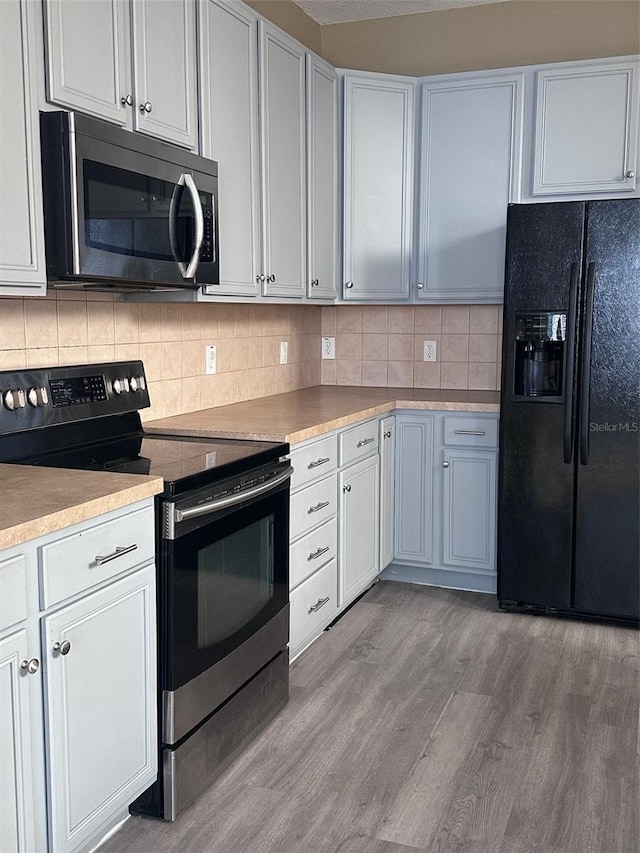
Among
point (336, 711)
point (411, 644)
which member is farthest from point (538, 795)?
point (411, 644)

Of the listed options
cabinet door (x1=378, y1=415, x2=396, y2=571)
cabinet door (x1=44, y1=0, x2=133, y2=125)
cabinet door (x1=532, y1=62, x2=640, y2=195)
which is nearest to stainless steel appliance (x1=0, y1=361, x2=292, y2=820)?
cabinet door (x1=44, y1=0, x2=133, y2=125)

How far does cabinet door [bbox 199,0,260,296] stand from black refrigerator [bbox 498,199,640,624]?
1.08 meters

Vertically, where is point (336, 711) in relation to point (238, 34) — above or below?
below

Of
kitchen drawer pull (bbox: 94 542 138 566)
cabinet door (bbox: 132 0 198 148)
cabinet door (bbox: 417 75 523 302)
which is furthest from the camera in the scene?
cabinet door (bbox: 417 75 523 302)

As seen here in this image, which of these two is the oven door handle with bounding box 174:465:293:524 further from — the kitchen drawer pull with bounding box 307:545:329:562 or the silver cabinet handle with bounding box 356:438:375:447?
the silver cabinet handle with bounding box 356:438:375:447

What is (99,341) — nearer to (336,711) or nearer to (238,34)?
(238,34)

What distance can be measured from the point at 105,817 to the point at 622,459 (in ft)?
7.69

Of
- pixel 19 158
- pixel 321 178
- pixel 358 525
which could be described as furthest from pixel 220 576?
pixel 321 178

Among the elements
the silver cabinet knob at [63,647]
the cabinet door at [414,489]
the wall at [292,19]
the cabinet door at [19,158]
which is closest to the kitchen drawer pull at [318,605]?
the cabinet door at [414,489]

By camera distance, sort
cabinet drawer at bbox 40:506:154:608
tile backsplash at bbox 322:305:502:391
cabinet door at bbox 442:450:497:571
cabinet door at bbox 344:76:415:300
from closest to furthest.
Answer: cabinet drawer at bbox 40:506:154:608
cabinet door at bbox 442:450:497:571
cabinet door at bbox 344:76:415:300
tile backsplash at bbox 322:305:502:391

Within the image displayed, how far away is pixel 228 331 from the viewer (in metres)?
3.54

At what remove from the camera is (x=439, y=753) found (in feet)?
7.99

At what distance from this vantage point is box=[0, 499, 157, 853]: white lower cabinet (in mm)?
1572
